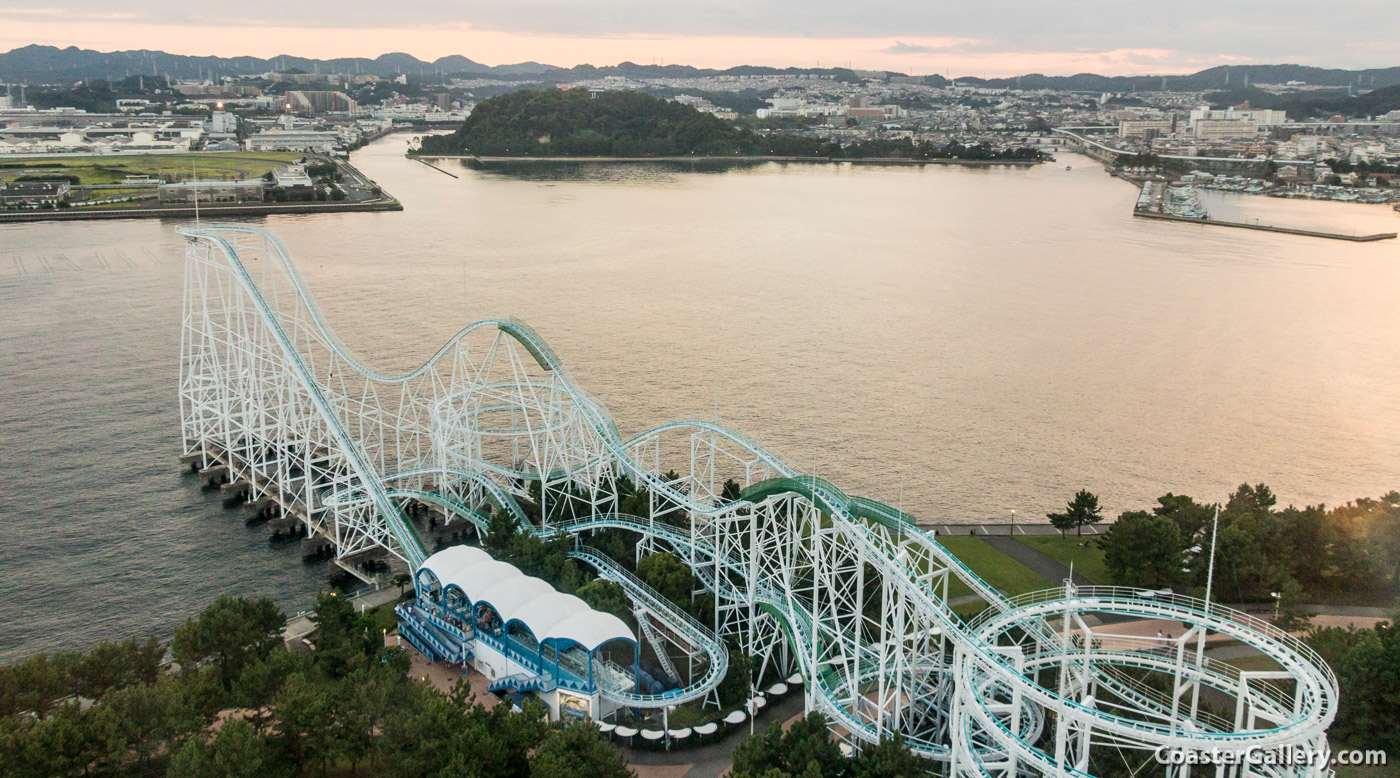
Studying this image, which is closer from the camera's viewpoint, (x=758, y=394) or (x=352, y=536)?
(x=352, y=536)

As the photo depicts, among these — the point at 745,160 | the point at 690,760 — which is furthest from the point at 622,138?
the point at 690,760

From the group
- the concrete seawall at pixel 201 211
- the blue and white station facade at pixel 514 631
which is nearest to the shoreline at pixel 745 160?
the concrete seawall at pixel 201 211

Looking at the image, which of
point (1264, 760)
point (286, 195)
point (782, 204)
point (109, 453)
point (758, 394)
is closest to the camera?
point (1264, 760)

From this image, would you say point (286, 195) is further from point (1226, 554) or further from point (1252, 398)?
point (1226, 554)

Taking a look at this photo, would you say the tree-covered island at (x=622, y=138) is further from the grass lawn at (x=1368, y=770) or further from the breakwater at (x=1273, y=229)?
the grass lawn at (x=1368, y=770)

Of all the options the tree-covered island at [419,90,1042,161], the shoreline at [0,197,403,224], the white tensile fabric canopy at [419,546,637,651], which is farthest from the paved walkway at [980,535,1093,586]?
the tree-covered island at [419,90,1042,161]

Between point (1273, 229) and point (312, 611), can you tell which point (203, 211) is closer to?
point (312, 611)

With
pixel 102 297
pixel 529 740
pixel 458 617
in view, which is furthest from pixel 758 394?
pixel 102 297
